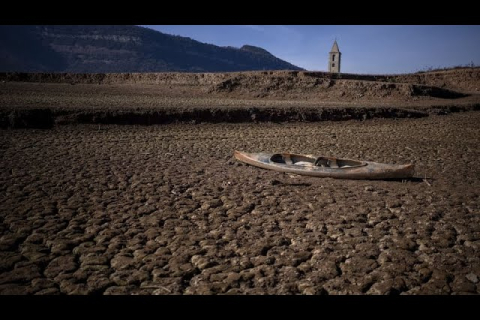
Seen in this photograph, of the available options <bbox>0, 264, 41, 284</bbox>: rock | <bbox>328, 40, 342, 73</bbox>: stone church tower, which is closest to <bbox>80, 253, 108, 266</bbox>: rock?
<bbox>0, 264, 41, 284</bbox>: rock

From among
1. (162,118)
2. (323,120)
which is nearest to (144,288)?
(162,118)

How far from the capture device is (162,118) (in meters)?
9.23

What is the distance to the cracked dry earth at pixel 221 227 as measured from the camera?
2.10m

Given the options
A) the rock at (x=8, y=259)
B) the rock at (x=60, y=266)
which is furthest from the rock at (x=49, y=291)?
the rock at (x=8, y=259)

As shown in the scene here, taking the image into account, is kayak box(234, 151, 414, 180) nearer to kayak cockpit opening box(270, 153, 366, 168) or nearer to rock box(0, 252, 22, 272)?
kayak cockpit opening box(270, 153, 366, 168)

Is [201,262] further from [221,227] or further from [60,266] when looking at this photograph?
[60,266]

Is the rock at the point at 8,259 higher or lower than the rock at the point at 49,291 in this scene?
higher

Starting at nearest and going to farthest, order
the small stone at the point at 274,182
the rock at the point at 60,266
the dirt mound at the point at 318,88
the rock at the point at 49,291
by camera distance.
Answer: the rock at the point at 49,291
the rock at the point at 60,266
the small stone at the point at 274,182
the dirt mound at the point at 318,88

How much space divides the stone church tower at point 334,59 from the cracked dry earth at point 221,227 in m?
35.5

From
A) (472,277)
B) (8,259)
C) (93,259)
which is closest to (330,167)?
(472,277)

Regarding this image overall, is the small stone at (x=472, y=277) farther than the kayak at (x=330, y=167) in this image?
No

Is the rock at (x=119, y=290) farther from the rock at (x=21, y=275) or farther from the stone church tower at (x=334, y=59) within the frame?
the stone church tower at (x=334, y=59)

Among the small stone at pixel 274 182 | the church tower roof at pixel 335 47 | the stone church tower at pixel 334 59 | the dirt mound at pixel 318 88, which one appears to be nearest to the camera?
the small stone at pixel 274 182
